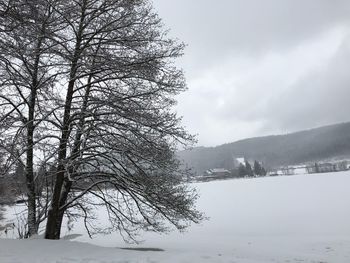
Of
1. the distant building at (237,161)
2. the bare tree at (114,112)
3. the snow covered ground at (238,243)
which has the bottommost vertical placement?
the snow covered ground at (238,243)

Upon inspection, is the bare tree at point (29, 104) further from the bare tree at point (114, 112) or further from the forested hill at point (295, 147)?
the forested hill at point (295, 147)

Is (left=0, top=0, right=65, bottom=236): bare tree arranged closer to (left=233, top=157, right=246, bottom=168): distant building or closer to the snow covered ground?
the snow covered ground

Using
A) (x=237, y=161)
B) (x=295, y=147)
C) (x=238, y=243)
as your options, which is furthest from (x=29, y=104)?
(x=295, y=147)

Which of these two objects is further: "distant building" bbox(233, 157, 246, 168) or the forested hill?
the forested hill

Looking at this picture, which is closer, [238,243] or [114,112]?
[114,112]

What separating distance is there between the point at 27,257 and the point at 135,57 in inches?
250

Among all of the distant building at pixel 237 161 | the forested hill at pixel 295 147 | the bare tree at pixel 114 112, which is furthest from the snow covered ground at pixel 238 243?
the forested hill at pixel 295 147

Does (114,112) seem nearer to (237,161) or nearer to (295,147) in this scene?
(237,161)

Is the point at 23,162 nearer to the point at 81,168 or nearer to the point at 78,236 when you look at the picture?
the point at 81,168

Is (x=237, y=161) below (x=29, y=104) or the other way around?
the other way around

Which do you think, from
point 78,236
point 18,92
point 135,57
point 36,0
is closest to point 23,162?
point 18,92

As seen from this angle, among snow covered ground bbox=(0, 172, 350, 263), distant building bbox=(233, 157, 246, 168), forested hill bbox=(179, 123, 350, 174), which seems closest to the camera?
snow covered ground bbox=(0, 172, 350, 263)

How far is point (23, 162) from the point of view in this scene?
40.0 ft

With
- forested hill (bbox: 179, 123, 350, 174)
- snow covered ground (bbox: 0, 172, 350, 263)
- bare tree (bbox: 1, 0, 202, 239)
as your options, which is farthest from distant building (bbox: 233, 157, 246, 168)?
Answer: bare tree (bbox: 1, 0, 202, 239)
